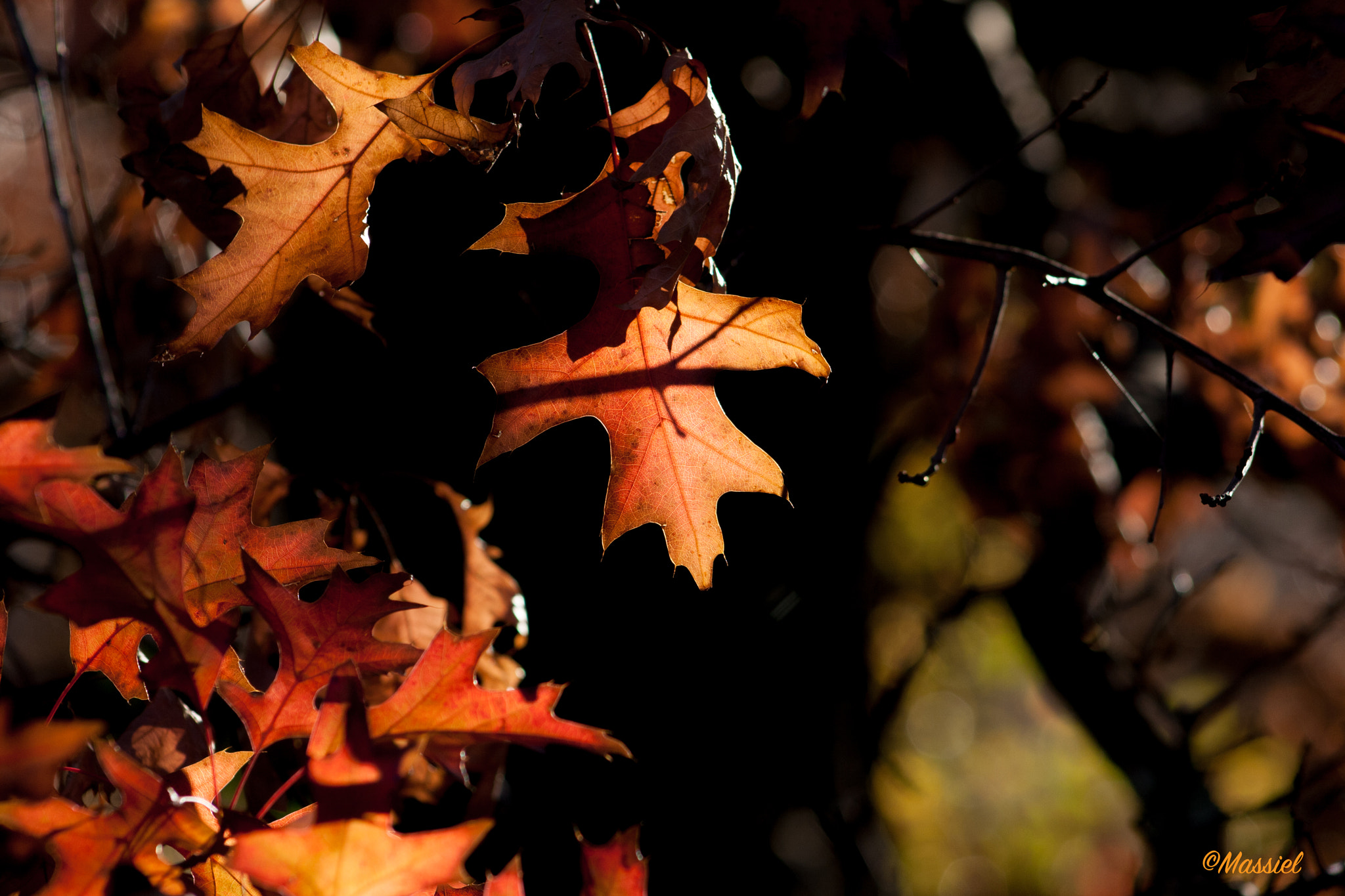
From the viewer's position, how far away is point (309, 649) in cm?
76

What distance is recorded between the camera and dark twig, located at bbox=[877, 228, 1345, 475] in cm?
84

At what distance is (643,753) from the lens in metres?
1.31

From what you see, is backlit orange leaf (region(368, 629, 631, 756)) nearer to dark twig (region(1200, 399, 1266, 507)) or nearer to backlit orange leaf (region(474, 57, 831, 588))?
backlit orange leaf (region(474, 57, 831, 588))

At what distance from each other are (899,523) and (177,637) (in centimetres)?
350

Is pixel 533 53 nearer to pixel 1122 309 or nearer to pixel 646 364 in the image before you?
pixel 646 364

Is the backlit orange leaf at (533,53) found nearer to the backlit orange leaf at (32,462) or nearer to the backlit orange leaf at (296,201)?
the backlit orange leaf at (296,201)

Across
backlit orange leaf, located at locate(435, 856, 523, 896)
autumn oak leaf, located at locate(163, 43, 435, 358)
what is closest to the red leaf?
backlit orange leaf, located at locate(435, 856, 523, 896)

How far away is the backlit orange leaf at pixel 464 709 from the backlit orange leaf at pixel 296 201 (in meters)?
0.43

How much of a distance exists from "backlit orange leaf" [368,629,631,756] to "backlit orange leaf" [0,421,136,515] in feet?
0.94

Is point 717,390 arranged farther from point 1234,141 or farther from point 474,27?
point 1234,141

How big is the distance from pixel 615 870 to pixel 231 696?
425 millimetres

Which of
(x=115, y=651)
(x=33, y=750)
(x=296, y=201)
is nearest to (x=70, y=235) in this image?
(x=296, y=201)

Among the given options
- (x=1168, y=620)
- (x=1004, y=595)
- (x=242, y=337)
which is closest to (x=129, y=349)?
(x=242, y=337)

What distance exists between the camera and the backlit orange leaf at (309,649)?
0.75 metres
